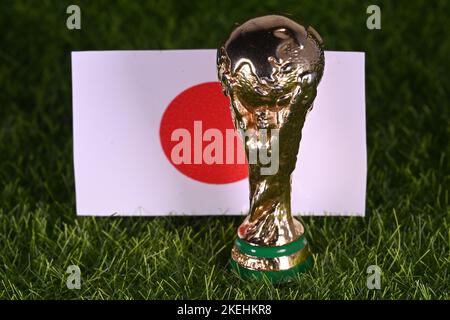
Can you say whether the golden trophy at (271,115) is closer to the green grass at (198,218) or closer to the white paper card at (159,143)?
the green grass at (198,218)

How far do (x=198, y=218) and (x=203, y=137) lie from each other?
0.60 feet

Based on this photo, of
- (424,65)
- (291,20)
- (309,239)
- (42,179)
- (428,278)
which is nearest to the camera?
(291,20)

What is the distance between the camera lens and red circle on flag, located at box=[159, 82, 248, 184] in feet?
4.89

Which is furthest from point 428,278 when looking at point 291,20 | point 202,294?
point 291,20

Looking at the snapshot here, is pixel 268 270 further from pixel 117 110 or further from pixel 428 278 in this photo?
pixel 117 110

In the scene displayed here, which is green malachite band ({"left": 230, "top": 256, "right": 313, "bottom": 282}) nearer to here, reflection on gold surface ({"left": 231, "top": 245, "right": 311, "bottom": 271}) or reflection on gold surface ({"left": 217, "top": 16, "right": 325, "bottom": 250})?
reflection on gold surface ({"left": 231, "top": 245, "right": 311, "bottom": 271})

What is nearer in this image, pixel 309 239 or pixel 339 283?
pixel 339 283

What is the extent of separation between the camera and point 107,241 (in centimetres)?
147

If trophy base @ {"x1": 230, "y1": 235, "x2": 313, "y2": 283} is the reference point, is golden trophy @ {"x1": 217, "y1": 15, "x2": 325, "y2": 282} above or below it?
above

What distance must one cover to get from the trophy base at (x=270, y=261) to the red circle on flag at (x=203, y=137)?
198 millimetres

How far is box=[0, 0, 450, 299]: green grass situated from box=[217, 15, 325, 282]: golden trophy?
0.05 meters

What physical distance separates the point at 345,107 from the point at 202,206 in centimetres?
35

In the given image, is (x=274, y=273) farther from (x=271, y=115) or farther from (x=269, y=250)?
(x=271, y=115)

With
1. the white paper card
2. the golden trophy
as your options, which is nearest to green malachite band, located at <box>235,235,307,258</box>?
the golden trophy
